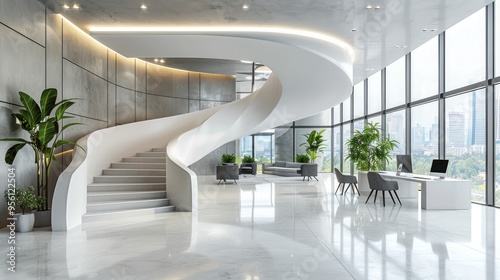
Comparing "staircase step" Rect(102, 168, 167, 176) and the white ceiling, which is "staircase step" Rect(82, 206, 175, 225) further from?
the white ceiling

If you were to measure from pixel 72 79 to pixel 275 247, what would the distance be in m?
5.85

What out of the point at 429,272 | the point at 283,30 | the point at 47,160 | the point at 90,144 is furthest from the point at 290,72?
the point at 429,272

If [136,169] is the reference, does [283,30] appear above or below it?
above

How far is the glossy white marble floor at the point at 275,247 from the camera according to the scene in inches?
158

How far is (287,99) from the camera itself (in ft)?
37.9

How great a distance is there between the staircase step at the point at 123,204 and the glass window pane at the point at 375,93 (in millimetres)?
9954

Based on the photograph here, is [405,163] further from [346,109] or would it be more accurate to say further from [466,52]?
[346,109]

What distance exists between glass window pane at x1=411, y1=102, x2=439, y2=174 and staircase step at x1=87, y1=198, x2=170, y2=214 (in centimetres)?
741

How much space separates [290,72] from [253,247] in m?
5.91

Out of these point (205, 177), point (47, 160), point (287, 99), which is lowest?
point (205, 177)

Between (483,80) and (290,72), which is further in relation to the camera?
(290,72)

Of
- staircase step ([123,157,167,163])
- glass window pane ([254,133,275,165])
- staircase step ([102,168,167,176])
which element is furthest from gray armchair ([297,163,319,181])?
staircase step ([102,168,167,176])

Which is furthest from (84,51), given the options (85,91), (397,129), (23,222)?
(397,129)

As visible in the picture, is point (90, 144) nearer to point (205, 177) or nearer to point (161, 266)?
point (161, 266)
